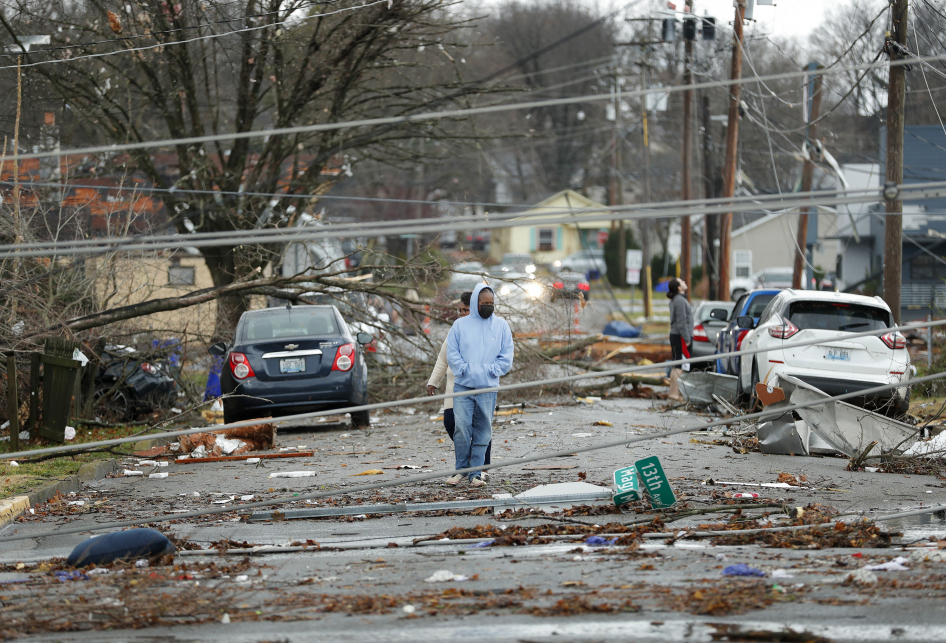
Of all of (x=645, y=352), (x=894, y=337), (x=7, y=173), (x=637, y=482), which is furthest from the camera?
(x=645, y=352)

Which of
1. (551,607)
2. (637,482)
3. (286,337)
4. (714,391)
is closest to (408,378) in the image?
(286,337)

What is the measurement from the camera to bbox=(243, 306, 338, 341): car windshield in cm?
1408

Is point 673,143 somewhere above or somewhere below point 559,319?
above

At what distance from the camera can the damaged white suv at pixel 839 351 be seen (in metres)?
12.6

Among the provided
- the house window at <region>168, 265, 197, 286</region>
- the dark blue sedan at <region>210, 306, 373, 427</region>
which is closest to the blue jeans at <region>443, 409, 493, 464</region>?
the dark blue sedan at <region>210, 306, 373, 427</region>

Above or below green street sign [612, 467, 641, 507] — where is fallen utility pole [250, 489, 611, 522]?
below

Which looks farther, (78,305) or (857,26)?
(857,26)

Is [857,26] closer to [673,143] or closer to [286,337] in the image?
[286,337]

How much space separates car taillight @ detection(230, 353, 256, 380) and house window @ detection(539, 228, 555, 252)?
5619 centimetres

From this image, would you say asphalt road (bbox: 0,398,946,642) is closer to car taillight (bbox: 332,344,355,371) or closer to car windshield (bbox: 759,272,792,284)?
car taillight (bbox: 332,344,355,371)

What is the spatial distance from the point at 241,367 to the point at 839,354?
7.70m

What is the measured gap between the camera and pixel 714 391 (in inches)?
568

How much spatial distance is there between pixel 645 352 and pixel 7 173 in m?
14.3

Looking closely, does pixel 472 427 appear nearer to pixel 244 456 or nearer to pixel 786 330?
pixel 244 456
